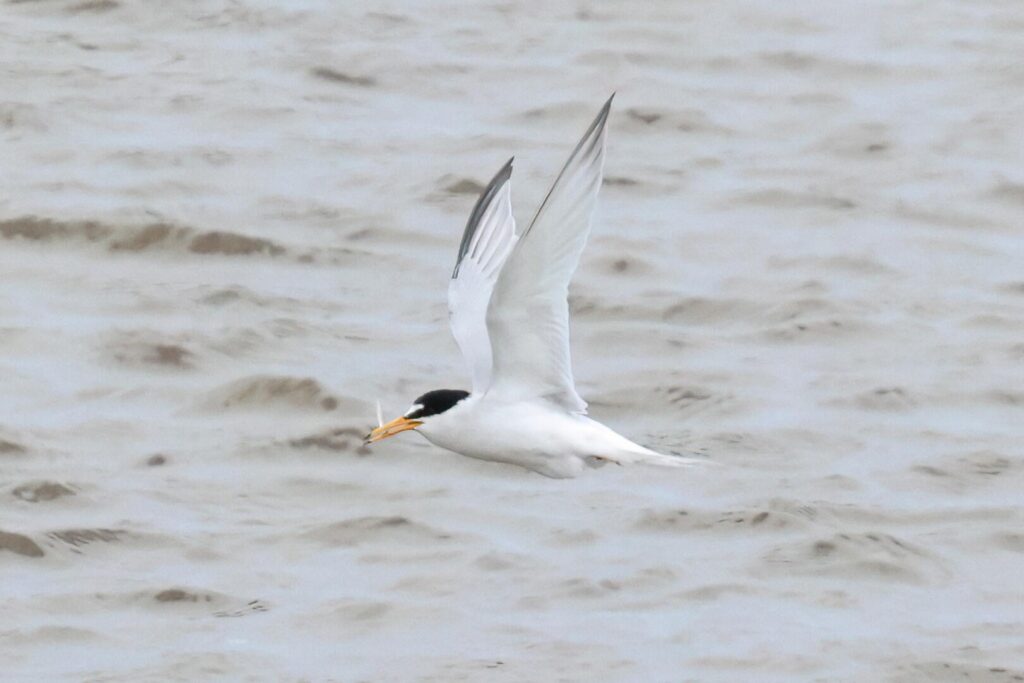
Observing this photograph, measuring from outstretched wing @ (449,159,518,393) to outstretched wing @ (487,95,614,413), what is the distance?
0.44 meters

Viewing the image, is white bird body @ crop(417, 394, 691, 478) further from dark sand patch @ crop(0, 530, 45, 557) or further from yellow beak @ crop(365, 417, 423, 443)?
dark sand patch @ crop(0, 530, 45, 557)

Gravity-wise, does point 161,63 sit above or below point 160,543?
above

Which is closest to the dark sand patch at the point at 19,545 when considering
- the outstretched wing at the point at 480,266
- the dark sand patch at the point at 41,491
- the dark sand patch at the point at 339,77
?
the dark sand patch at the point at 41,491

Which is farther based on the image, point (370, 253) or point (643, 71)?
point (643, 71)

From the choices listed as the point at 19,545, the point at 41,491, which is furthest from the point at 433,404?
the point at 41,491

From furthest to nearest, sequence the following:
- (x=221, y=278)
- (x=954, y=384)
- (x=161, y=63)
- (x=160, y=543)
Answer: (x=161, y=63), (x=221, y=278), (x=954, y=384), (x=160, y=543)

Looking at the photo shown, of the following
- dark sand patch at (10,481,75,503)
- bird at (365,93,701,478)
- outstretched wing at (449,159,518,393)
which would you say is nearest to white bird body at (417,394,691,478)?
bird at (365,93,701,478)

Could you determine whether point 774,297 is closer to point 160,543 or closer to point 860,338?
point 860,338

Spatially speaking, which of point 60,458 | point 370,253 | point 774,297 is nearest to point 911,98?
point 774,297

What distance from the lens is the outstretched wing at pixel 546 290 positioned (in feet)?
22.7

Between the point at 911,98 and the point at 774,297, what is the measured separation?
3.32 metres

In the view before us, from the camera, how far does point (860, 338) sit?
38.9 ft

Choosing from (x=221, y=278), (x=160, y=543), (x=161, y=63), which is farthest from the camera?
(x=161, y=63)

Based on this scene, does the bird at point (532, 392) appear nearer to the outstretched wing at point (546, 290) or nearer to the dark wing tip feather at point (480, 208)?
the outstretched wing at point (546, 290)
